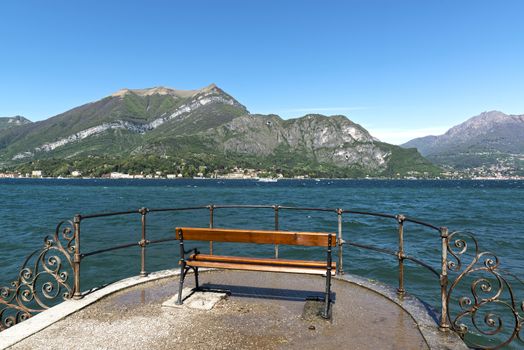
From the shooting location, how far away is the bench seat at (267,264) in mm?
5383

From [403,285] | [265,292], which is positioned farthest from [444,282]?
[403,285]

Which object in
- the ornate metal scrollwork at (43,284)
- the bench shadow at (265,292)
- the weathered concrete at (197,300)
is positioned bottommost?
the bench shadow at (265,292)

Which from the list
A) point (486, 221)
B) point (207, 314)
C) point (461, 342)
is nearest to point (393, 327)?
point (461, 342)

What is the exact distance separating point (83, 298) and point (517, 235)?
28.8m

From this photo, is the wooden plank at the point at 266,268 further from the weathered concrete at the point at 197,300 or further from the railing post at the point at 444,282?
the railing post at the point at 444,282

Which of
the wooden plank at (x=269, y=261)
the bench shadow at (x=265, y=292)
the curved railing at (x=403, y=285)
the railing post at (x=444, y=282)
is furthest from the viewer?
the bench shadow at (x=265, y=292)

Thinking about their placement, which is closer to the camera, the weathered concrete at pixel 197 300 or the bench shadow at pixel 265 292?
the weathered concrete at pixel 197 300

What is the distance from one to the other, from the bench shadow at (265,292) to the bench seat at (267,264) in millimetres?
965

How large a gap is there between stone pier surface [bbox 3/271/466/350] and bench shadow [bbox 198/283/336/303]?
0.7 inches

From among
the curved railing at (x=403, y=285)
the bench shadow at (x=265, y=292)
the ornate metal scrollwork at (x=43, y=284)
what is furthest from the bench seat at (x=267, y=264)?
the ornate metal scrollwork at (x=43, y=284)

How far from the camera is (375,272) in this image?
14891 millimetres

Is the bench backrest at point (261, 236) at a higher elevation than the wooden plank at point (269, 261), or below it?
higher

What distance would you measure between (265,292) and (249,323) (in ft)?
4.42

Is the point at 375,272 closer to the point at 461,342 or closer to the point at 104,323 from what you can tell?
the point at 461,342
